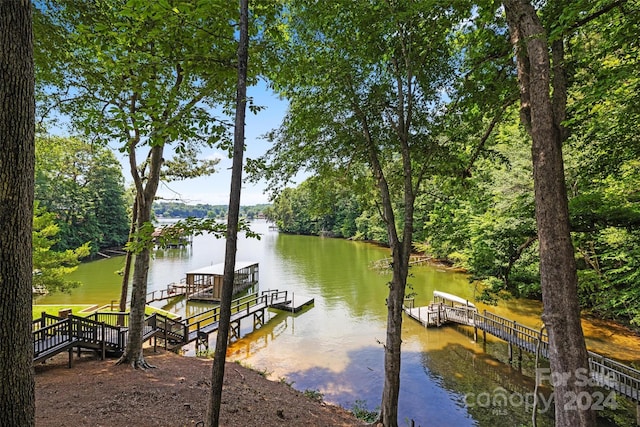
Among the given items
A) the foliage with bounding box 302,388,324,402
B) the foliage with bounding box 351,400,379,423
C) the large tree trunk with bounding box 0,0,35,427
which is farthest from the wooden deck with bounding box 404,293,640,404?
the large tree trunk with bounding box 0,0,35,427

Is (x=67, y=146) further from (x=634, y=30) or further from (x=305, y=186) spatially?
(x=634, y=30)

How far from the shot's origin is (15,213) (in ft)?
7.22

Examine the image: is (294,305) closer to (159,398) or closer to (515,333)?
(515,333)

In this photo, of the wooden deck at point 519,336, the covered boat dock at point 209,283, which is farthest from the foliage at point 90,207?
the wooden deck at point 519,336

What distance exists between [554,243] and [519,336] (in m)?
10.1

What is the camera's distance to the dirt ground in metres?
5.06

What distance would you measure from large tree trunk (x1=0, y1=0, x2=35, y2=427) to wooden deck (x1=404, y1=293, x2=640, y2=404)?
623 cm

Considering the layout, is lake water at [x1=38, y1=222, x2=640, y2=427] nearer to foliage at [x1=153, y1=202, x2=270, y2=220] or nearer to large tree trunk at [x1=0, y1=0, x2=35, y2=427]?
large tree trunk at [x1=0, y1=0, x2=35, y2=427]

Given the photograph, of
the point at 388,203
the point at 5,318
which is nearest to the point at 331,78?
the point at 388,203

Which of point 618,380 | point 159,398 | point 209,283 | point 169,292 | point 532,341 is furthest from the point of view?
point 209,283

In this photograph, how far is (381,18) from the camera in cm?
537

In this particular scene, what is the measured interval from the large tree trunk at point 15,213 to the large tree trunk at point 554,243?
16.1ft

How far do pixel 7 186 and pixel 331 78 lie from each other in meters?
5.01

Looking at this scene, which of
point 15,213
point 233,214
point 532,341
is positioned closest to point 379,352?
point 532,341
